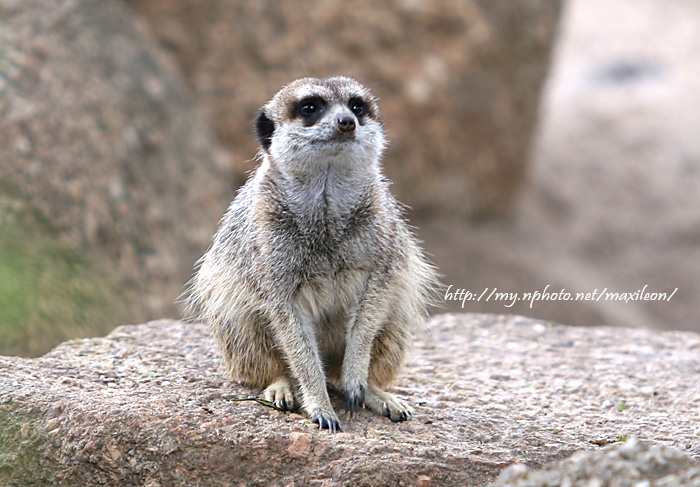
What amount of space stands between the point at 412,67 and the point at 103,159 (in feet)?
12.3

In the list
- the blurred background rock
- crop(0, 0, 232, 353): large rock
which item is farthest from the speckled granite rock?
crop(0, 0, 232, 353): large rock

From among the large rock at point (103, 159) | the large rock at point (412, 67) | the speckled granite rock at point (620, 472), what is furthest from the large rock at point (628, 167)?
the speckled granite rock at point (620, 472)

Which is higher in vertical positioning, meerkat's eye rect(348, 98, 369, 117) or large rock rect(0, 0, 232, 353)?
meerkat's eye rect(348, 98, 369, 117)

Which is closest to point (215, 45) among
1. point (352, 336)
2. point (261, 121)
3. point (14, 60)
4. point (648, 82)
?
point (14, 60)

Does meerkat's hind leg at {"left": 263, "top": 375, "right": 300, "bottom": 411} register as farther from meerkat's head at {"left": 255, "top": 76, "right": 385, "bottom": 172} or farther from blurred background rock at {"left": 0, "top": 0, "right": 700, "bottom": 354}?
blurred background rock at {"left": 0, "top": 0, "right": 700, "bottom": 354}

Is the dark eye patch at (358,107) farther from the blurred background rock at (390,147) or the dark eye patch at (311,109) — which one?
the blurred background rock at (390,147)

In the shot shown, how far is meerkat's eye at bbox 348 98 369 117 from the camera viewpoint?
129 inches

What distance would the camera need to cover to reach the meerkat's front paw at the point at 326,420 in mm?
3012

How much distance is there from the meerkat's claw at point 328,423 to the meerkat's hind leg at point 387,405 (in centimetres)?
27

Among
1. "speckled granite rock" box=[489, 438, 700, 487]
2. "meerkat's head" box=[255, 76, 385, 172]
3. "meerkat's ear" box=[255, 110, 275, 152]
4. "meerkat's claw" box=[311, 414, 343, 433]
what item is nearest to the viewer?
Result: "speckled granite rock" box=[489, 438, 700, 487]

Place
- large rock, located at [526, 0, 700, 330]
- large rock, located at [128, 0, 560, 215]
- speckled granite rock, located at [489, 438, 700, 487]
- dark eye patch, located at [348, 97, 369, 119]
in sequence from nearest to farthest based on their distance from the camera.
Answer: speckled granite rock, located at [489, 438, 700, 487] < dark eye patch, located at [348, 97, 369, 119] < large rock, located at [128, 0, 560, 215] < large rock, located at [526, 0, 700, 330]

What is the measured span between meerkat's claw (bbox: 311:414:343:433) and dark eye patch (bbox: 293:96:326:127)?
1170mm

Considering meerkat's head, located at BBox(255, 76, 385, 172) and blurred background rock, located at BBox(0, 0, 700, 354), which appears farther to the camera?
blurred background rock, located at BBox(0, 0, 700, 354)

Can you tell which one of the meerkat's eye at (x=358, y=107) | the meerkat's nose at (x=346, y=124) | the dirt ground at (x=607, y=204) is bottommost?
the dirt ground at (x=607, y=204)
